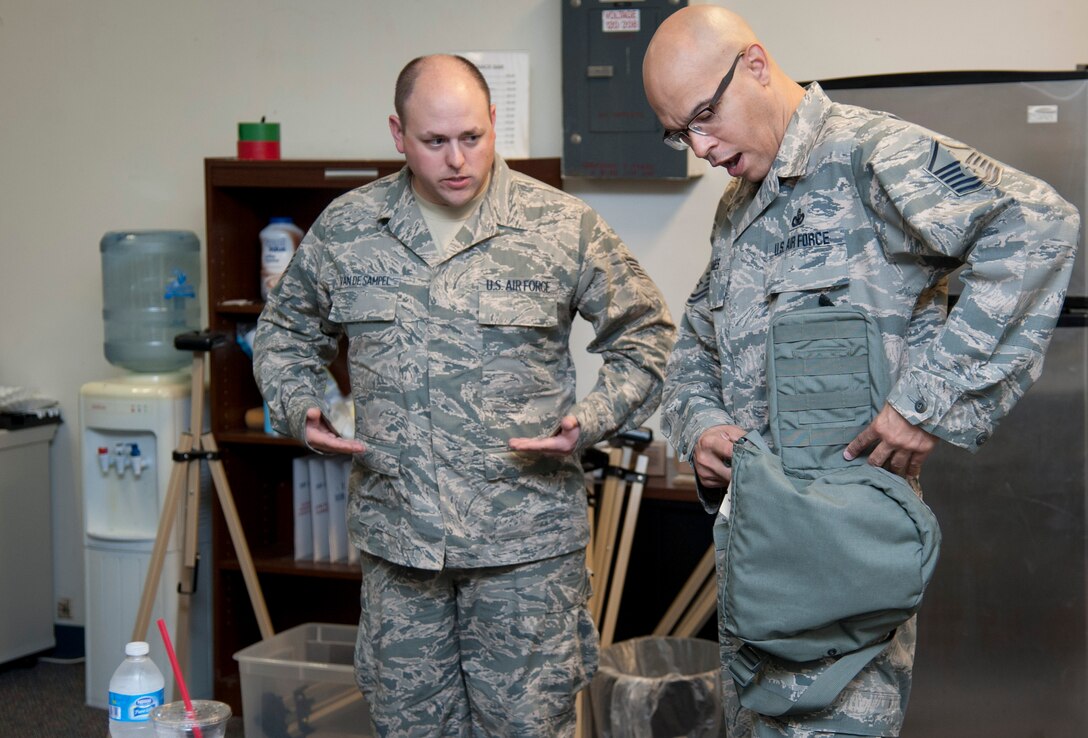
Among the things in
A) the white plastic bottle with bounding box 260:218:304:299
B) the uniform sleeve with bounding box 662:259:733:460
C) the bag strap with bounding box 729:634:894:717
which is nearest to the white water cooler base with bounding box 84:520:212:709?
the white plastic bottle with bounding box 260:218:304:299

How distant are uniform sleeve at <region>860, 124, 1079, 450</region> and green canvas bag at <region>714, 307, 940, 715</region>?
0.09 metres

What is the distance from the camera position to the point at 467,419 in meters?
2.33

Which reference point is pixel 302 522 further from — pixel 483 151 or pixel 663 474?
pixel 483 151

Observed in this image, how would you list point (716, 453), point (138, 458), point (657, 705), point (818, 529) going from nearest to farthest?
1. point (818, 529)
2. point (716, 453)
3. point (657, 705)
4. point (138, 458)

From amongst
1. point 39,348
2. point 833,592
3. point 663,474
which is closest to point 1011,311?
point 833,592

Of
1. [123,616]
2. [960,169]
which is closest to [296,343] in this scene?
[960,169]

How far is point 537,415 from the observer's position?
7.87ft

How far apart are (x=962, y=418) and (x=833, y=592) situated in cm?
29

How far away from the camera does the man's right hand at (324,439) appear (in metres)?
2.35

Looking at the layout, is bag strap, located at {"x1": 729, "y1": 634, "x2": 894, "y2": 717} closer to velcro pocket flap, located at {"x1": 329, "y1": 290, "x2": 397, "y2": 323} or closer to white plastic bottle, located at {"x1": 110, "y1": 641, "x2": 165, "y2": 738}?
white plastic bottle, located at {"x1": 110, "y1": 641, "x2": 165, "y2": 738}

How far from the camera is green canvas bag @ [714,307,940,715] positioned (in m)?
1.57

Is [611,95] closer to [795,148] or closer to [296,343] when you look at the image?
[296,343]

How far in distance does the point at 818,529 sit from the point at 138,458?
2875 mm

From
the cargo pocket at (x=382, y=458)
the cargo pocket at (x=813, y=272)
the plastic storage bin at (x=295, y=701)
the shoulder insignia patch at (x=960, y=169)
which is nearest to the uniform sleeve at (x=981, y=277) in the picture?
the shoulder insignia patch at (x=960, y=169)
